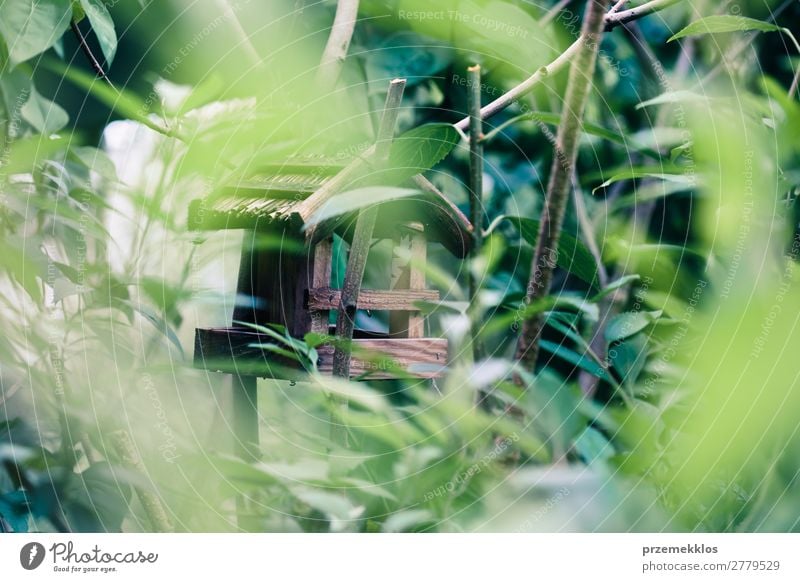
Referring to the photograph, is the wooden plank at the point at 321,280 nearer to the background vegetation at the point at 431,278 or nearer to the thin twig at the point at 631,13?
the background vegetation at the point at 431,278

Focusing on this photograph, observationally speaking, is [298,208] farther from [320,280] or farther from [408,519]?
[408,519]

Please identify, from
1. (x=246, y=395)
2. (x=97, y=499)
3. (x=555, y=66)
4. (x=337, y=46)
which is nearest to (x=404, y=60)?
(x=337, y=46)

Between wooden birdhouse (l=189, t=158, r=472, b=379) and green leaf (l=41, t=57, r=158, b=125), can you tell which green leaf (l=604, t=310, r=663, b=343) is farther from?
green leaf (l=41, t=57, r=158, b=125)

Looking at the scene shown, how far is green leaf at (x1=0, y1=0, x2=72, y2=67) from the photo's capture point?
0.45m

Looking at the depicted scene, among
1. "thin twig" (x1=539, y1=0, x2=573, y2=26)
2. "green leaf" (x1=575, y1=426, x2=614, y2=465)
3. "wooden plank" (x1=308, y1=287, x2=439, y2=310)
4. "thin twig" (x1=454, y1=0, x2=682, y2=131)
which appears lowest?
"green leaf" (x1=575, y1=426, x2=614, y2=465)

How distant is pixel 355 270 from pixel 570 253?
111mm

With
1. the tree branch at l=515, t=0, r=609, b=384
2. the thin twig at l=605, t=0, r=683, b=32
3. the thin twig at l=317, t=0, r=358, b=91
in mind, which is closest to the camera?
the tree branch at l=515, t=0, r=609, b=384

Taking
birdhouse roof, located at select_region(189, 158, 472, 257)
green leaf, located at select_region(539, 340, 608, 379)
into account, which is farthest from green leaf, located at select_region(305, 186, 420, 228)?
green leaf, located at select_region(539, 340, 608, 379)

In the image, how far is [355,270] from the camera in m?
0.38

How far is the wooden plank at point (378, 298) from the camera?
1.36ft

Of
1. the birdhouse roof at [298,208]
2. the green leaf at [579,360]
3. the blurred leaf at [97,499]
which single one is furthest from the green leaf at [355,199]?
the blurred leaf at [97,499]

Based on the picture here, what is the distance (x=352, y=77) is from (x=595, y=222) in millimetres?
209

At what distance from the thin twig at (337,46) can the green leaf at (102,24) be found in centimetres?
13

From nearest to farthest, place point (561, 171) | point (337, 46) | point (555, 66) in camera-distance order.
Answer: point (561, 171)
point (555, 66)
point (337, 46)
